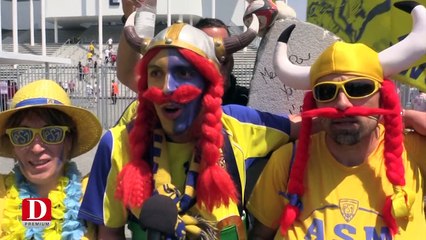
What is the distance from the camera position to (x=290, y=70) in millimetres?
2627

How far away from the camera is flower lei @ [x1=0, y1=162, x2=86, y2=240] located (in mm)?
2586

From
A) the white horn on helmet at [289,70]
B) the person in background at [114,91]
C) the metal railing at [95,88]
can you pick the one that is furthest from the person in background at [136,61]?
the person in background at [114,91]

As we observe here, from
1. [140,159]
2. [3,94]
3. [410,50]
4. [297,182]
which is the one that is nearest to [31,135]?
[140,159]

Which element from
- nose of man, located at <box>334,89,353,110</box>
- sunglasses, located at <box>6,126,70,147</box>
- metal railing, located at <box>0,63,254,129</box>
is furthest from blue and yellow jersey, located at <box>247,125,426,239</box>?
metal railing, located at <box>0,63,254,129</box>

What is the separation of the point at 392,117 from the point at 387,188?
32 centimetres

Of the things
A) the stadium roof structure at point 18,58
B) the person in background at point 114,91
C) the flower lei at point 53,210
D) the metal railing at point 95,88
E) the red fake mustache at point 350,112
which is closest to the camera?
the red fake mustache at point 350,112

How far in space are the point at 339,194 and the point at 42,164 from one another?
4.76 ft

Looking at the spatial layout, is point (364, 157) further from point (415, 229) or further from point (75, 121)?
point (75, 121)

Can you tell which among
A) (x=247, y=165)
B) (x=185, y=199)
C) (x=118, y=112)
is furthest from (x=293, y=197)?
(x=118, y=112)

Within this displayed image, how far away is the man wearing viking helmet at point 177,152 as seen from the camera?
2.21 metres

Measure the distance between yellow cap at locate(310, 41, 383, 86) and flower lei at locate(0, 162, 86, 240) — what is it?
1.36 m

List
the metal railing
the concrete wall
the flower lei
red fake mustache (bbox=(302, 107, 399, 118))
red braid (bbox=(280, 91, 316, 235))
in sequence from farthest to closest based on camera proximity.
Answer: the concrete wall → the metal railing → the flower lei → red braid (bbox=(280, 91, 316, 235)) → red fake mustache (bbox=(302, 107, 399, 118))

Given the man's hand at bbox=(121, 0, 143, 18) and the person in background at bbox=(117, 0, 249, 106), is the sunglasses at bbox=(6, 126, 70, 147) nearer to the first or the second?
the person in background at bbox=(117, 0, 249, 106)

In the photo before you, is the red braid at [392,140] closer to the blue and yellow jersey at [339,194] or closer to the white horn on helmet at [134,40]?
the blue and yellow jersey at [339,194]
